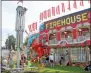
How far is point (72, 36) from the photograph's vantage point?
2481cm

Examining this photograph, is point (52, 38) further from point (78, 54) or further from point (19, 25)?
point (19, 25)

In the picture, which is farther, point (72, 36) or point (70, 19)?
point (70, 19)

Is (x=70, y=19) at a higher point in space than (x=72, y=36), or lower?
higher

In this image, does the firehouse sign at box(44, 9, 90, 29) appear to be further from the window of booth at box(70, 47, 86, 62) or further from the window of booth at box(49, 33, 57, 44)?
the window of booth at box(70, 47, 86, 62)

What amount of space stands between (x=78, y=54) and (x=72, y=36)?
2.12m

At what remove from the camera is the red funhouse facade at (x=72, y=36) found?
75.2ft

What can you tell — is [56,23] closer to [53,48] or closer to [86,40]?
[53,48]

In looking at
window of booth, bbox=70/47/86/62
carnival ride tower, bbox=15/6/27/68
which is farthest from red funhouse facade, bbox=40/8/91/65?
carnival ride tower, bbox=15/6/27/68

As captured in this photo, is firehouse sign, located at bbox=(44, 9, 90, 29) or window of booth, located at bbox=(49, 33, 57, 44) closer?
firehouse sign, located at bbox=(44, 9, 90, 29)

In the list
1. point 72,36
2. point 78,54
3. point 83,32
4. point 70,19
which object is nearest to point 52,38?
point 70,19

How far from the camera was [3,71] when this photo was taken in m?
15.0

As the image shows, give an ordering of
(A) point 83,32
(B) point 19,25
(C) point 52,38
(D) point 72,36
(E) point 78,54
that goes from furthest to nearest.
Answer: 1. (C) point 52,38
2. (D) point 72,36
3. (A) point 83,32
4. (E) point 78,54
5. (B) point 19,25

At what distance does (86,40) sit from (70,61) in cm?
325

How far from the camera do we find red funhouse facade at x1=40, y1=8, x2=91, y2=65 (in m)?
22.9
